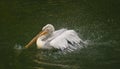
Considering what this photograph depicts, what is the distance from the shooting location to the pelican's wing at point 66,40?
12773mm

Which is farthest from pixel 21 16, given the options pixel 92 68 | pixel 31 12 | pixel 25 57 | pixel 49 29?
pixel 92 68

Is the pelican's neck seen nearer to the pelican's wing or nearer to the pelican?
the pelican

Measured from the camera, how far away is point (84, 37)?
13500 mm

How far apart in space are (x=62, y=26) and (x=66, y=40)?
6.33 ft

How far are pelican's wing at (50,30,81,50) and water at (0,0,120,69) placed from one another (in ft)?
0.75

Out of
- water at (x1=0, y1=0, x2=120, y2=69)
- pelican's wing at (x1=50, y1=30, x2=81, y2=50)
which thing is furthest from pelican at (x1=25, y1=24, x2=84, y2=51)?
water at (x1=0, y1=0, x2=120, y2=69)

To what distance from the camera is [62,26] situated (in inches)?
587

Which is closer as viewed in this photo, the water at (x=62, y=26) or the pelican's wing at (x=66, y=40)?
the water at (x=62, y=26)

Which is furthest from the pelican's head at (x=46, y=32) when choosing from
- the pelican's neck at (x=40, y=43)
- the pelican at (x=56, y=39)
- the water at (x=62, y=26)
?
the water at (x=62, y=26)

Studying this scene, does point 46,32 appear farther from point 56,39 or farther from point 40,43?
point 56,39

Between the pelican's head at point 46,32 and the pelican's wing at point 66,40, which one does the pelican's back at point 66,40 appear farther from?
the pelican's head at point 46,32

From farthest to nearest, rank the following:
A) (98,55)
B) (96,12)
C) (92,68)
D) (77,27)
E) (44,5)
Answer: (44,5) → (96,12) → (77,27) → (98,55) → (92,68)

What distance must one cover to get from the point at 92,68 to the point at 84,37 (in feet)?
7.86

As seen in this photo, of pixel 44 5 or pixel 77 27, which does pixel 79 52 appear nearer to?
pixel 77 27
